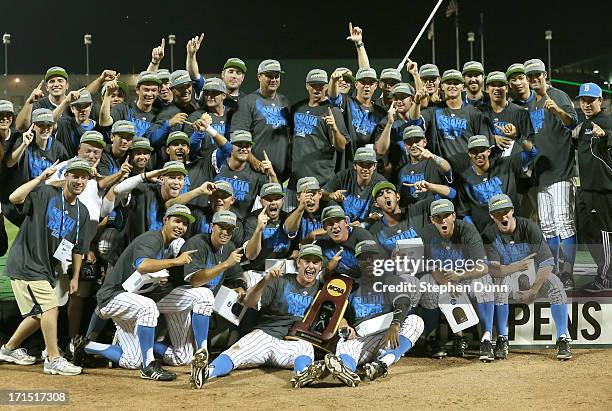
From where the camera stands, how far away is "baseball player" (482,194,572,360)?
7.77 metres

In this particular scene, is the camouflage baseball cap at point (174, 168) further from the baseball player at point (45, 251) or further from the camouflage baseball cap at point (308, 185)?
the camouflage baseball cap at point (308, 185)

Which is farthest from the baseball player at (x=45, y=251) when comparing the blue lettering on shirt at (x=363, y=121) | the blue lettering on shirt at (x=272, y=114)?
the blue lettering on shirt at (x=363, y=121)

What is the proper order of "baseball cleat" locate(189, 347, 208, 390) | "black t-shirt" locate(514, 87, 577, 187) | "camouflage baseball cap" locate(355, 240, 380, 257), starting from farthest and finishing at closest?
1. "black t-shirt" locate(514, 87, 577, 187)
2. "camouflage baseball cap" locate(355, 240, 380, 257)
3. "baseball cleat" locate(189, 347, 208, 390)

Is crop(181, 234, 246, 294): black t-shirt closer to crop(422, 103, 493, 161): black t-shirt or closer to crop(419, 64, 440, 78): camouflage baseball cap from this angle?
crop(422, 103, 493, 161): black t-shirt

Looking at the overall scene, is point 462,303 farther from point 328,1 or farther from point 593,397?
point 328,1

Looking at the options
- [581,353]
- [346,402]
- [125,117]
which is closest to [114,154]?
[125,117]

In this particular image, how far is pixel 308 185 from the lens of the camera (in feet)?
25.9

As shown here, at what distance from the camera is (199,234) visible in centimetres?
753

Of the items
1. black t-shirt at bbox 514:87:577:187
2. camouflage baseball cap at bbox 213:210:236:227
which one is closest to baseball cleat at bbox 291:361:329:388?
camouflage baseball cap at bbox 213:210:236:227

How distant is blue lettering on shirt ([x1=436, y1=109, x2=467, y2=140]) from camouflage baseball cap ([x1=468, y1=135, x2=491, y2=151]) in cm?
42

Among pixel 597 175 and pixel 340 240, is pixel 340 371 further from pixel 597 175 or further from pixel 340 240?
pixel 597 175

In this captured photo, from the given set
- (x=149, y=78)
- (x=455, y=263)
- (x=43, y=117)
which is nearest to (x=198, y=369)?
(x=455, y=263)

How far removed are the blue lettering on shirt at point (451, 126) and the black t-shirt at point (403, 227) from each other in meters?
0.81

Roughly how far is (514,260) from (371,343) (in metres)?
Result: 1.58
